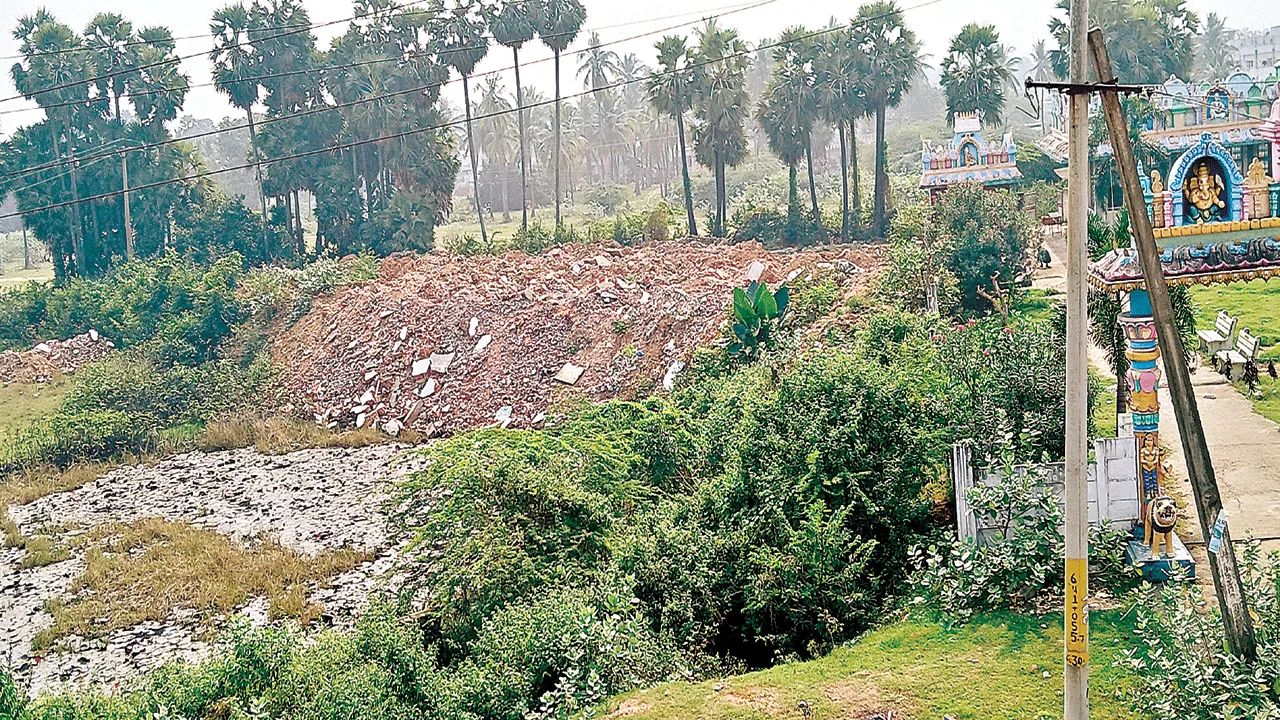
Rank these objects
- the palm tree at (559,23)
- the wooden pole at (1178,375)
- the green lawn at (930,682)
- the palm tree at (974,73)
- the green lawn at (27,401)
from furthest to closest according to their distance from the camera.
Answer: the palm tree at (559,23) < the palm tree at (974,73) < the green lawn at (27,401) < the green lawn at (930,682) < the wooden pole at (1178,375)

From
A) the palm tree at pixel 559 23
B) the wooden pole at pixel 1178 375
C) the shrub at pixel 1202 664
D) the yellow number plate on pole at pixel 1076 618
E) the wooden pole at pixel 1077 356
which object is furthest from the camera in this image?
the palm tree at pixel 559 23

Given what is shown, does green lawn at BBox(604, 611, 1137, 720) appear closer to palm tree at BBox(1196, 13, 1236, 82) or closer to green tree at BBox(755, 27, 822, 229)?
green tree at BBox(755, 27, 822, 229)

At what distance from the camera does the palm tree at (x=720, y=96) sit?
31984 millimetres

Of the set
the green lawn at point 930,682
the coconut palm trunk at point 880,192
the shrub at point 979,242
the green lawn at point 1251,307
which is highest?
the coconut palm trunk at point 880,192

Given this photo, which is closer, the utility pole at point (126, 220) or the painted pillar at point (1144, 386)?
the painted pillar at point (1144, 386)

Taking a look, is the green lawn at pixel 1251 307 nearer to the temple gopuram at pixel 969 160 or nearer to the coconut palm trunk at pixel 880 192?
the temple gopuram at pixel 969 160

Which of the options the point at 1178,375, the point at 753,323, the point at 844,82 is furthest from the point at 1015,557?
the point at 844,82

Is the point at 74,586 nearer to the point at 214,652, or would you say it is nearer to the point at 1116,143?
the point at 214,652

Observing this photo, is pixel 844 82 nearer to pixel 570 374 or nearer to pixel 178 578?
pixel 570 374

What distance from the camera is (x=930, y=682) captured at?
675 centimetres

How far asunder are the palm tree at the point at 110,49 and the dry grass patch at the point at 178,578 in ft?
86.5

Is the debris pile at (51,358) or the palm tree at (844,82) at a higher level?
the palm tree at (844,82)

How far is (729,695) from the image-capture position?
6.94 meters

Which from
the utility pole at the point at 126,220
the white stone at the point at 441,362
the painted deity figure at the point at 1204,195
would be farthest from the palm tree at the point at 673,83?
the painted deity figure at the point at 1204,195
